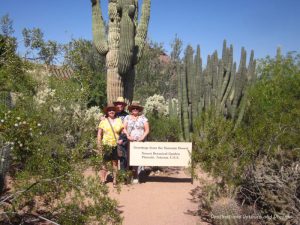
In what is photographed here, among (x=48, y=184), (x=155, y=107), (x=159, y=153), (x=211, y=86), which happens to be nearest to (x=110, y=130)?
(x=159, y=153)

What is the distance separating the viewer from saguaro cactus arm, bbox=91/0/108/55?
8.59 meters

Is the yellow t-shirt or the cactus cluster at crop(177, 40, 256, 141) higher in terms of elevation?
the cactus cluster at crop(177, 40, 256, 141)

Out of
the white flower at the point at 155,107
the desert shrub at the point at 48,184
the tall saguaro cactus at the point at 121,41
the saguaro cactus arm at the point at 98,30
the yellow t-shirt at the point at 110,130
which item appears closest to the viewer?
the desert shrub at the point at 48,184

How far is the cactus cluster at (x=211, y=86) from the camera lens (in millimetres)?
9016

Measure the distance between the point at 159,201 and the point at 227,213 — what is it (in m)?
1.49

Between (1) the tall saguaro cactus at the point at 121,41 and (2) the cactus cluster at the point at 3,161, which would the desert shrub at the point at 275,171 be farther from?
(1) the tall saguaro cactus at the point at 121,41

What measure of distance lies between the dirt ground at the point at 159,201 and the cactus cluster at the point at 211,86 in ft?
8.52

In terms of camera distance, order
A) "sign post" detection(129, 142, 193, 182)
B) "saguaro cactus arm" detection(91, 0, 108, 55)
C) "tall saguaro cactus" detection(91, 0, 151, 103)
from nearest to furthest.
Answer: "sign post" detection(129, 142, 193, 182)
"tall saguaro cactus" detection(91, 0, 151, 103)
"saguaro cactus arm" detection(91, 0, 108, 55)

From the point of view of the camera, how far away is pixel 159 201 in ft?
17.4

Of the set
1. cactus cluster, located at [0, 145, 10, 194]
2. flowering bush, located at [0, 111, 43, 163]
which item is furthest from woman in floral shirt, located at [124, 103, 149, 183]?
cactus cluster, located at [0, 145, 10, 194]

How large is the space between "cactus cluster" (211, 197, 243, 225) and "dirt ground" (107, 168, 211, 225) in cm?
41

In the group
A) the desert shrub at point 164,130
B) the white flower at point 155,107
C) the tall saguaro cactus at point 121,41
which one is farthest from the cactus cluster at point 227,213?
the white flower at point 155,107

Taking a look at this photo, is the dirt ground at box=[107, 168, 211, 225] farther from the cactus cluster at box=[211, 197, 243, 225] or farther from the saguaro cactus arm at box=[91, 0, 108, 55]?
the saguaro cactus arm at box=[91, 0, 108, 55]

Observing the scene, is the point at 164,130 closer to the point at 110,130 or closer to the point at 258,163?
the point at 110,130
